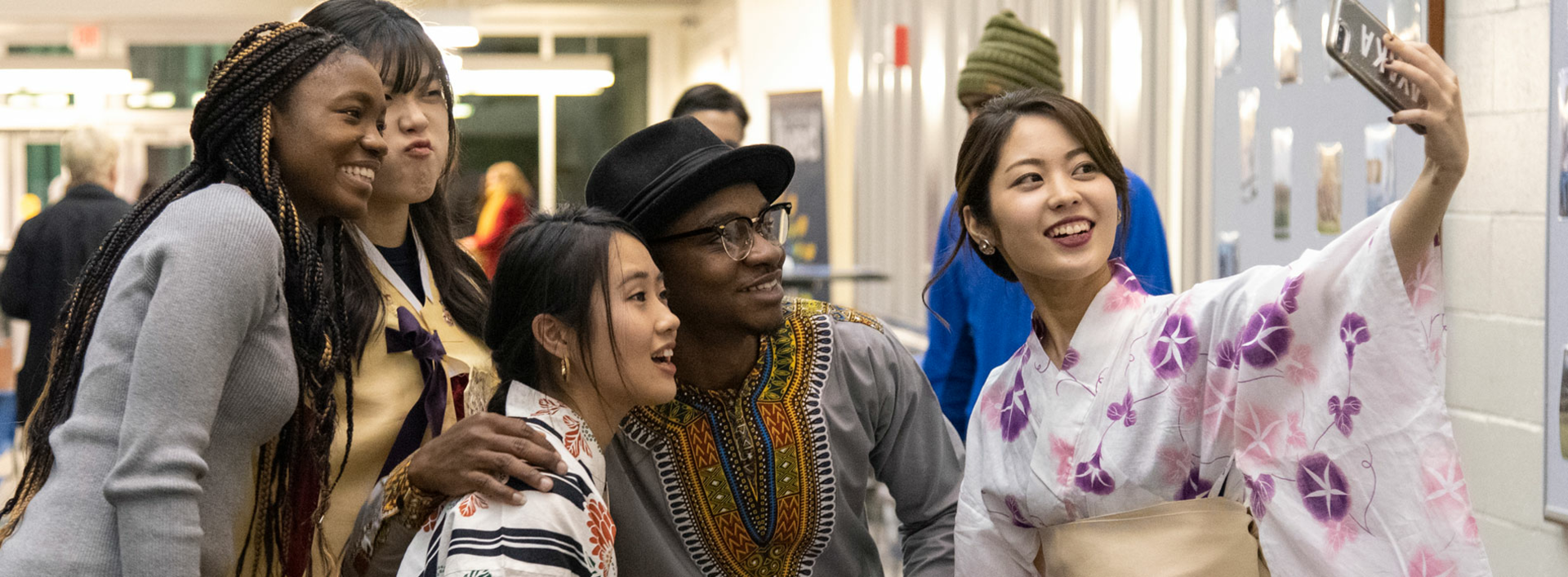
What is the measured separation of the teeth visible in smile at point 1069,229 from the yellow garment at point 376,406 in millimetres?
786

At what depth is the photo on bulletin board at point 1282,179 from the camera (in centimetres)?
304

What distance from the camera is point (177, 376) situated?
4.44 ft

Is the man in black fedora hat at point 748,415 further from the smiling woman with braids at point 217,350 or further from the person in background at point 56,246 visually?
the person in background at point 56,246

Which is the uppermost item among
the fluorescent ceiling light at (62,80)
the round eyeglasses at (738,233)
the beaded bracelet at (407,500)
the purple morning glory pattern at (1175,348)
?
the fluorescent ceiling light at (62,80)

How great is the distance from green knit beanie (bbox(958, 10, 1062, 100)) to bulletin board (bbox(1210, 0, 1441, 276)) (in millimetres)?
483

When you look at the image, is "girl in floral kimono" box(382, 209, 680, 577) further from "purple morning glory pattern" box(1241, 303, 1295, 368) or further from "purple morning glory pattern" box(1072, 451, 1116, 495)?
"purple morning glory pattern" box(1241, 303, 1295, 368)

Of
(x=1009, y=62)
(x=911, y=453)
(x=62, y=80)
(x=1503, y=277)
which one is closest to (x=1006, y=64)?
(x=1009, y=62)

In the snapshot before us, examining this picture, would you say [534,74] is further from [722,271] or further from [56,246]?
[722,271]

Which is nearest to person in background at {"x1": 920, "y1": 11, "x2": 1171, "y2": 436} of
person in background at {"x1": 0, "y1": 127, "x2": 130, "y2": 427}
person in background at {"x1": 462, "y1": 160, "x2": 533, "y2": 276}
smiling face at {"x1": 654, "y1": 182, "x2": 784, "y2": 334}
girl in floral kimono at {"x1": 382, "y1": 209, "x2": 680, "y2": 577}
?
smiling face at {"x1": 654, "y1": 182, "x2": 784, "y2": 334}

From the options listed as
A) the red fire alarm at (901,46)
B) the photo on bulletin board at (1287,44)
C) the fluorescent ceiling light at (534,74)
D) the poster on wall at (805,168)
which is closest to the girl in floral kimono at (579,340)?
the photo on bulletin board at (1287,44)

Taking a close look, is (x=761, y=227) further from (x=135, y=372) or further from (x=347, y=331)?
(x=135, y=372)

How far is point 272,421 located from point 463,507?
230 millimetres

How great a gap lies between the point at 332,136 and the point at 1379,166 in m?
2.03

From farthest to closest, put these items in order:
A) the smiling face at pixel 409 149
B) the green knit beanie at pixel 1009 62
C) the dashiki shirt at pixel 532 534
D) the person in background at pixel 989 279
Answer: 1. the green knit beanie at pixel 1009 62
2. the person in background at pixel 989 279
3. the smiling face at pixel 409 149
4. the dashiki shirt at pixel 532 534
